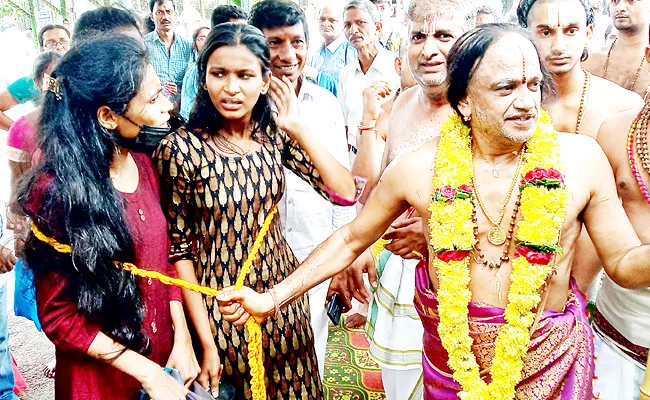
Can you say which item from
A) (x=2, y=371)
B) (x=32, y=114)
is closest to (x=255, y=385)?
(x=32, y=114)

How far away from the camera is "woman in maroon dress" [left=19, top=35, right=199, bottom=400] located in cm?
185

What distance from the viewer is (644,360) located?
2283 mm

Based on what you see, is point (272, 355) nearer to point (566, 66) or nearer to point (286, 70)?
point (286, 70)

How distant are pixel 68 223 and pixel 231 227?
0.65 metres

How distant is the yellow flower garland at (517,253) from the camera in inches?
73.8

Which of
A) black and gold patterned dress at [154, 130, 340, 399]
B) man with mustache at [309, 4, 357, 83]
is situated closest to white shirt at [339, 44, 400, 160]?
man with mustache at [309, 4, 357, 83]

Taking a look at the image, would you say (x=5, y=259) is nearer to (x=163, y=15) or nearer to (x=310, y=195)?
(x=310, y=195)

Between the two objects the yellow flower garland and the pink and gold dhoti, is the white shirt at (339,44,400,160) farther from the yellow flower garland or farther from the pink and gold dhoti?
the pink and gold dhoti

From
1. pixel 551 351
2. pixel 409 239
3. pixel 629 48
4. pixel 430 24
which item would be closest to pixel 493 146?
pixel 409 239

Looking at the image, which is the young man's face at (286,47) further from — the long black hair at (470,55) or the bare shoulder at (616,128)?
the bare shoulder at (616,128)

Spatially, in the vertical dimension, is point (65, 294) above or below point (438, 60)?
below

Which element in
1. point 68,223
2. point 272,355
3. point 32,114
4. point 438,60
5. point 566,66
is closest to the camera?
point 68,223

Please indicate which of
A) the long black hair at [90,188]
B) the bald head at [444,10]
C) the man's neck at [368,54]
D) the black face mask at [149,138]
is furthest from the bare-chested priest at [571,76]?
the man's neck at [368,54]

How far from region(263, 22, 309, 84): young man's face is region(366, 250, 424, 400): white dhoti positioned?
120 cm
